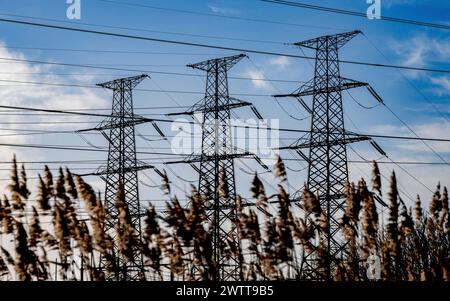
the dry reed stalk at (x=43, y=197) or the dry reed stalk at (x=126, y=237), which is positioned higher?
the dry reed stalk at (x=43, y=197)

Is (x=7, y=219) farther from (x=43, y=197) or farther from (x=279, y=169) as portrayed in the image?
(x=279, y=169)

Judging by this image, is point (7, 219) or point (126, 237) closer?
point (126, 237)

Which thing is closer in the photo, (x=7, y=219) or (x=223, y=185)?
(x=7, y=219)

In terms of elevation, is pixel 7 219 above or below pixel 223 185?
below

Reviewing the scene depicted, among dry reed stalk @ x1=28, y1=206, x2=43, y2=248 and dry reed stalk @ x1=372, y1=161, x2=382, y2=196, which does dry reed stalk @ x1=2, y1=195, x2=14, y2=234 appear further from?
dry reed stalk @ x1=372, y1=161, x2=382, y2=196

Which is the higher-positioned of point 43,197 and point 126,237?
point 43,197

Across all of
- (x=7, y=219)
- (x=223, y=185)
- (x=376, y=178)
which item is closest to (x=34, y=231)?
(x=7, y=219)

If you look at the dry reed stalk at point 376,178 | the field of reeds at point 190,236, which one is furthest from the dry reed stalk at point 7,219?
the dry reed stalk at point 376,178

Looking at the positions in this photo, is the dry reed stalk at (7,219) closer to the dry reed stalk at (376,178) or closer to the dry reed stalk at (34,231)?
the dry reed stalk at (34,231)

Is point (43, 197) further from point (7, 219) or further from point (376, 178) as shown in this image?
point (376, 178)

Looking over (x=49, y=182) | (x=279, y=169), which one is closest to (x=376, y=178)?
(x=279, y=169)

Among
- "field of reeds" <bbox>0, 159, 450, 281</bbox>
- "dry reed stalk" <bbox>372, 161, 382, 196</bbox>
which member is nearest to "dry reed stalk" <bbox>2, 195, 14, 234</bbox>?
"field of reeds" <bbox>0, 159, 450, 281</bbox>

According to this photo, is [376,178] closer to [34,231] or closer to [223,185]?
[223,185]
